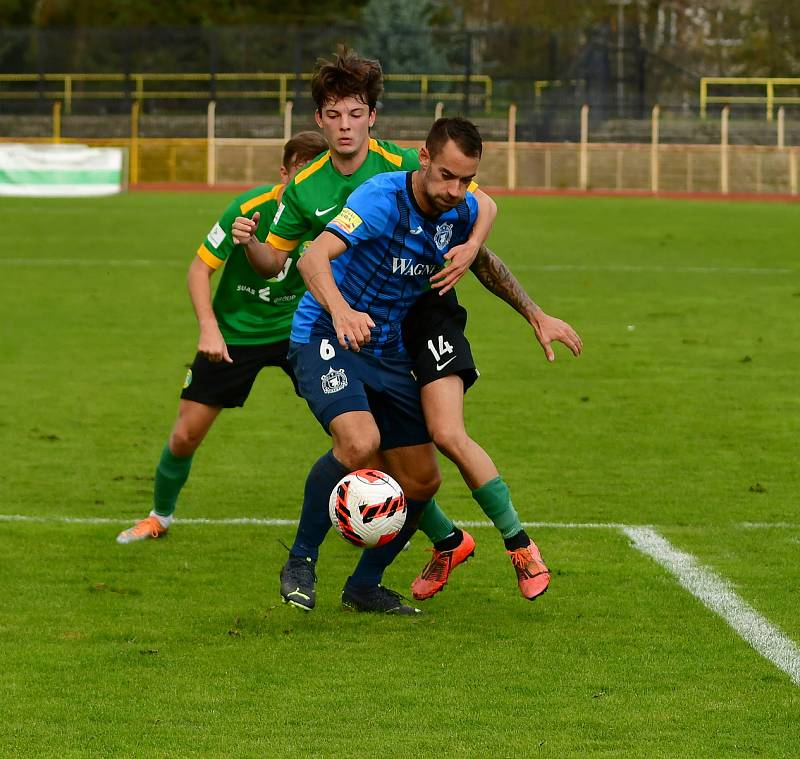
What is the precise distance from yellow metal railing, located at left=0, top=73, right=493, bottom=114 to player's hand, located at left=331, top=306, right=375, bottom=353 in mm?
48525

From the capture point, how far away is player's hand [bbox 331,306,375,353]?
5.70 m

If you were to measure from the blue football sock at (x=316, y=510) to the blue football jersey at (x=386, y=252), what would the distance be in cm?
50

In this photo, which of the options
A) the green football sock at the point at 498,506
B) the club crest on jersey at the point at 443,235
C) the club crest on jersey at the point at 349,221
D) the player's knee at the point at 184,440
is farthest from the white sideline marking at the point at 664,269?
the club crest on jersey at the point at 349,221

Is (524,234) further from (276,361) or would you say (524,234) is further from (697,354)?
(276,361)

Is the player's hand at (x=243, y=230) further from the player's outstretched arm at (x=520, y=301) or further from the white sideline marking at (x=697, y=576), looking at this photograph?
the white sideline marking at (x=697, y=576)

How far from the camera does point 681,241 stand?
26562mm

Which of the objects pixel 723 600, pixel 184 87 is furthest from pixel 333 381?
pixel 184 87

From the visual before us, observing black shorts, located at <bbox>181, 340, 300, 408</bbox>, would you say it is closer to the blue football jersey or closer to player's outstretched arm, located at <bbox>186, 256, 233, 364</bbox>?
player's outstretched arm, located at <bbox>186, 256, 233, 364</bbox>

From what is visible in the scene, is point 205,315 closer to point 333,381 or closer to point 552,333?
point 333,381

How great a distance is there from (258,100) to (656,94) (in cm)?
1396

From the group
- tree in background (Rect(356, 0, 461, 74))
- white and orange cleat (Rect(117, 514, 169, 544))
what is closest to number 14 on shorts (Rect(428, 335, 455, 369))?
white and orange cleat (Rect(117, 514, 169, 544))

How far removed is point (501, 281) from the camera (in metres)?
6.39

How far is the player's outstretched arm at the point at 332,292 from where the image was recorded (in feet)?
18.7

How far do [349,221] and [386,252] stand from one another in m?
0.20
